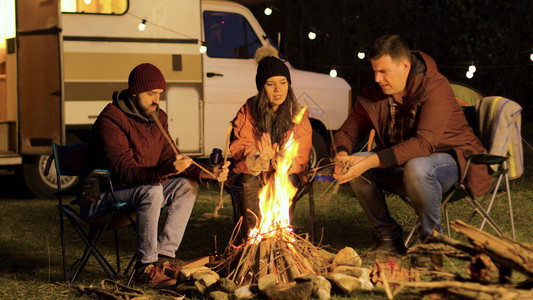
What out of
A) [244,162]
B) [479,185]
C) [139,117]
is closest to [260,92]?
[244,162]

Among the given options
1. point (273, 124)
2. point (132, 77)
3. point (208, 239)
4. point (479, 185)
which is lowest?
point (208, 239)

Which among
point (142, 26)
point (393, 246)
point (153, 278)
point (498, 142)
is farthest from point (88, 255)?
point (142, 26)

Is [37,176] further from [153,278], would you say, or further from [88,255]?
[153,278]

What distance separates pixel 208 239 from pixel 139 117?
1556mm

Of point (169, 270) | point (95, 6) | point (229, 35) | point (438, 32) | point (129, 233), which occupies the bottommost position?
point (129, 233)

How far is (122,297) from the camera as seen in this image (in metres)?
3.62

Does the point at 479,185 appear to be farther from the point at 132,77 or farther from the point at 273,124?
the point at 132,77

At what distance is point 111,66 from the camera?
7219mm

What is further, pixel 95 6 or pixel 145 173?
pixel 95 6

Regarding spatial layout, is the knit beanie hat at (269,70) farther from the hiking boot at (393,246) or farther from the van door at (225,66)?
the van door at (225,66)

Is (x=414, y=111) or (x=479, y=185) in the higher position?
(x=414, y=111)

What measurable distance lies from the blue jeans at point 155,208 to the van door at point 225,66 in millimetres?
3315

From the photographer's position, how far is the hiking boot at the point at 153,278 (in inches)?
155

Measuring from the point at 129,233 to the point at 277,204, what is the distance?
236 cm
